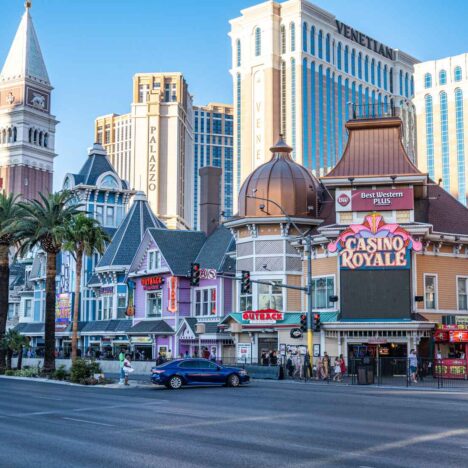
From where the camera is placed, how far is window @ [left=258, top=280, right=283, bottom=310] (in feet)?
167

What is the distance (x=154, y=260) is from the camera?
60.9m

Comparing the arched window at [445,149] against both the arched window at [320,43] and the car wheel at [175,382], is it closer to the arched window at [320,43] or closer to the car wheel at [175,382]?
the arched window at [320,43]

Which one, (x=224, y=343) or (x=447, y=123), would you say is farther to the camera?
(x=447, y=123)

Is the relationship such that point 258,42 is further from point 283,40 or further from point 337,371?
point 337,371

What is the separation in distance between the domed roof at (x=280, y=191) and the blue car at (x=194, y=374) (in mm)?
16824

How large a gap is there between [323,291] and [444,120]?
138 m

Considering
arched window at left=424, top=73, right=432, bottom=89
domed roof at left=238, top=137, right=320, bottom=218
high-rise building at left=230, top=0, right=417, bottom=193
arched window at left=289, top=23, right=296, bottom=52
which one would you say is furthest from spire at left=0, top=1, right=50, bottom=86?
domed roof at left=238, top=137, right=320, bottom=218

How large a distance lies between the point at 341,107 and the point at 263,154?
23.0 meters

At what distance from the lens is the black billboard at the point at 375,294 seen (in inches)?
1746

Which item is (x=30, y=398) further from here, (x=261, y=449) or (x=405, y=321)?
(x=405, y=321)

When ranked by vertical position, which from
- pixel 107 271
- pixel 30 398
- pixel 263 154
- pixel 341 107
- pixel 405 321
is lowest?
pixel 30 398

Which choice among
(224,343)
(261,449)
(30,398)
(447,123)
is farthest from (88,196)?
(447,123)

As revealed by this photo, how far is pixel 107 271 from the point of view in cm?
6712

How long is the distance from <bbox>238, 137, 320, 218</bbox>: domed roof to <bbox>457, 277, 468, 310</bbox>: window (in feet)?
34.7
